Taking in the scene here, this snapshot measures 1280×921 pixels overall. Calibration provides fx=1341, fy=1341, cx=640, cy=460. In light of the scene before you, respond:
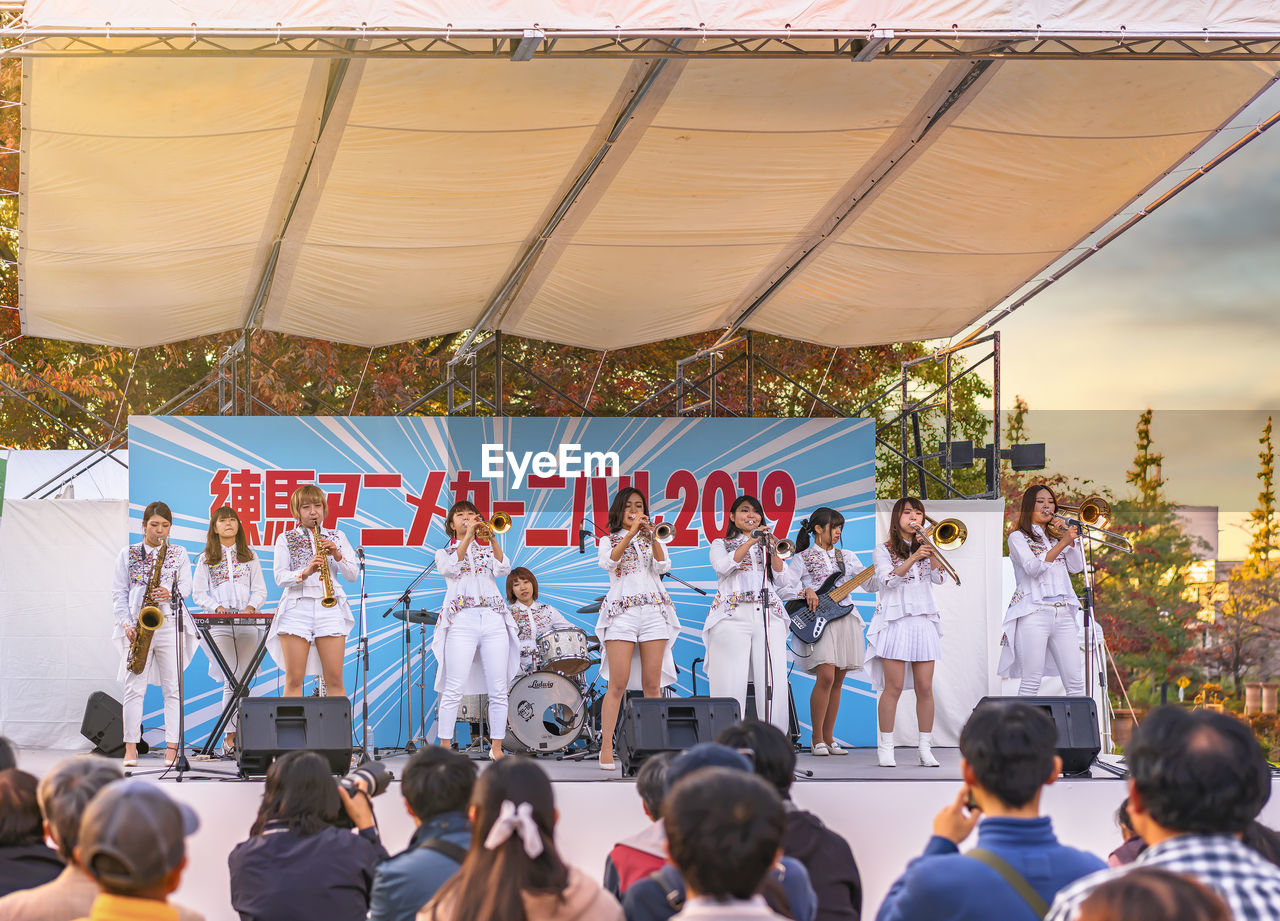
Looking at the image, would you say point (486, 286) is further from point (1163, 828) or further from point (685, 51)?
point (1163, 828)

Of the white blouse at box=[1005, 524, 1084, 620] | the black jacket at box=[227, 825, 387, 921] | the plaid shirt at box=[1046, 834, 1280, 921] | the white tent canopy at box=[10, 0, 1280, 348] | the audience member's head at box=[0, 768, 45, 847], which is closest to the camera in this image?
the plaid shirt at box=[1046, 834, 1280, 921]

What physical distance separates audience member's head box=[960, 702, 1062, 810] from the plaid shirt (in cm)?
46

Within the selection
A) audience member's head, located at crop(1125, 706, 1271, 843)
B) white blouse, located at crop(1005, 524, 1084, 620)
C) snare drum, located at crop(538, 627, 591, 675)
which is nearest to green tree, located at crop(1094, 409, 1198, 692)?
white blouse, located at crop(1005, 524, 1084, 620)

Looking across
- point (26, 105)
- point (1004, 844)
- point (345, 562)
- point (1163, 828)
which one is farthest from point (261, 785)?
point (1163, 828)

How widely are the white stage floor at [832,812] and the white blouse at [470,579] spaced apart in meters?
1.20

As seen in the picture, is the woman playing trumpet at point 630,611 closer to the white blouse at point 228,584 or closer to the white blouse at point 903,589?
the white blouse at point 903,589

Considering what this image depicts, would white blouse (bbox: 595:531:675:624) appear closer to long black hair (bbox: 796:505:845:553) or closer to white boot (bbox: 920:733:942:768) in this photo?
long black hair (bbox: 796:505:845:553)

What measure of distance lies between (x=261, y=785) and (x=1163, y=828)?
17.2ft

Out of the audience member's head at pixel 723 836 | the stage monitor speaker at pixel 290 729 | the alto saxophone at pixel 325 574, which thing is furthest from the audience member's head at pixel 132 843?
the alto saxophone at pixel 325 574

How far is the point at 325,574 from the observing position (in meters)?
7.64

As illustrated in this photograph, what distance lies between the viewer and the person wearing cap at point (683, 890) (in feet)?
8.42

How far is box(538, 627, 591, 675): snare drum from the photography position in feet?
28.7

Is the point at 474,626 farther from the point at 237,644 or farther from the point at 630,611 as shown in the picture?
the point at 237,644

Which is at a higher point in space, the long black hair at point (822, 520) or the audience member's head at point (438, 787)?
the long black hair at point (822, 520)
